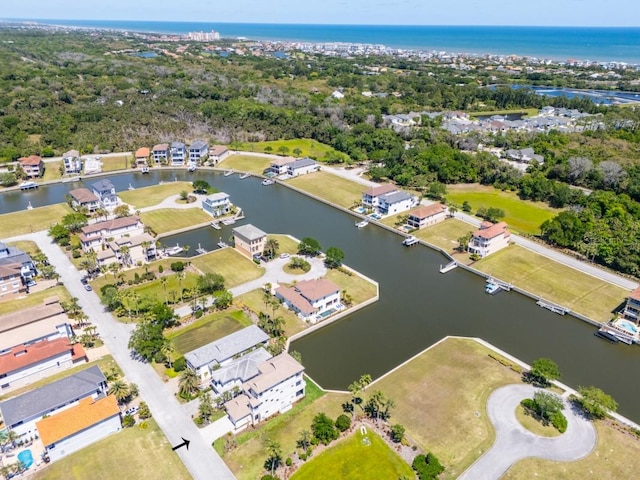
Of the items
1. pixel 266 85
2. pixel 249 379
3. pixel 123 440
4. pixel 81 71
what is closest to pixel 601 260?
pixel 249 379

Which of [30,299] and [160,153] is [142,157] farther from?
[30,299]

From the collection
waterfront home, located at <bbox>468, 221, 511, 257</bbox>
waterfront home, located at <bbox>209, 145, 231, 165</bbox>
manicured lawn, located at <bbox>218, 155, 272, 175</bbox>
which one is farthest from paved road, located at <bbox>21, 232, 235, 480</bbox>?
waterfront home, located at <bbox>209, 145, 231, 165</bbox>

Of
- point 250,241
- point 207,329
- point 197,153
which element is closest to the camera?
point 207,329

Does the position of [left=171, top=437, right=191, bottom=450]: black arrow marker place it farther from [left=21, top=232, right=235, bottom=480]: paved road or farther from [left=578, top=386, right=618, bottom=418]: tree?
[left=578, top=386, right=618, bottom=418]: tree

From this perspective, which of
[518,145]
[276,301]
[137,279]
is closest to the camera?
[276,301]

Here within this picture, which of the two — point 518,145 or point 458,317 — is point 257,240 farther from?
point 518,145

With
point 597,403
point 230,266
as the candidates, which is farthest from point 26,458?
point 597,403
